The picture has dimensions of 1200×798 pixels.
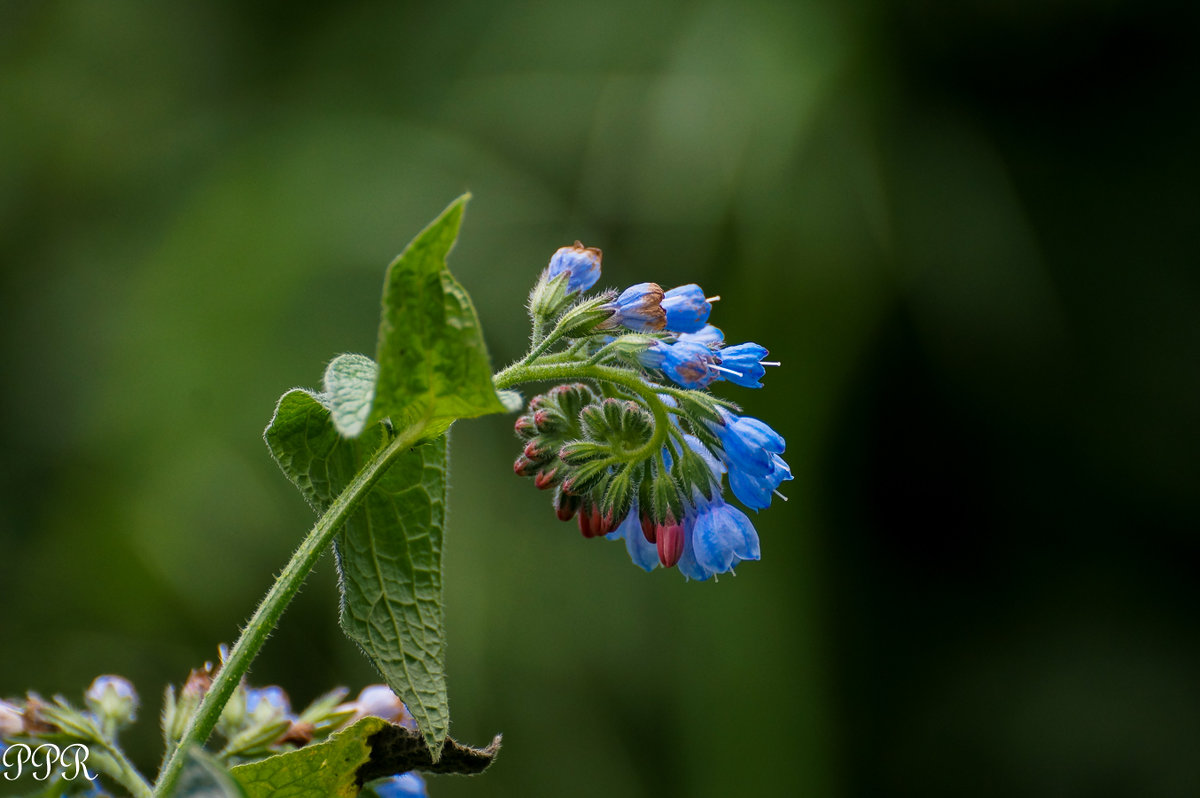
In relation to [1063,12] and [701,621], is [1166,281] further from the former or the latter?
[701,621]

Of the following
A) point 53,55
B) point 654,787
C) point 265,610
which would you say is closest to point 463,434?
point 654,787

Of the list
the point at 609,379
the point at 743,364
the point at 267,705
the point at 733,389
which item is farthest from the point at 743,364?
the point at 733,389

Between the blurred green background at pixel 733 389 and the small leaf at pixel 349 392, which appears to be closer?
the small leaf at pixel 349 392

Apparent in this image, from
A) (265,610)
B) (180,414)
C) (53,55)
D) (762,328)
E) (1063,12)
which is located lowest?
(265,610)

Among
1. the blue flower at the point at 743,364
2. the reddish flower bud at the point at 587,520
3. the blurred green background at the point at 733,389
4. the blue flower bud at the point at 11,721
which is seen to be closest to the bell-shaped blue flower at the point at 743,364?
the blue flower at the point at 743,364

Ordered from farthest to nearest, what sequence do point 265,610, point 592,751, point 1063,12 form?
Result: point 1063,12
point 592,751
point 265,610

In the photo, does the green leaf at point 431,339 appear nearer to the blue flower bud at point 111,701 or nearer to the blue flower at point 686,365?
the blue flower at point 686,365
